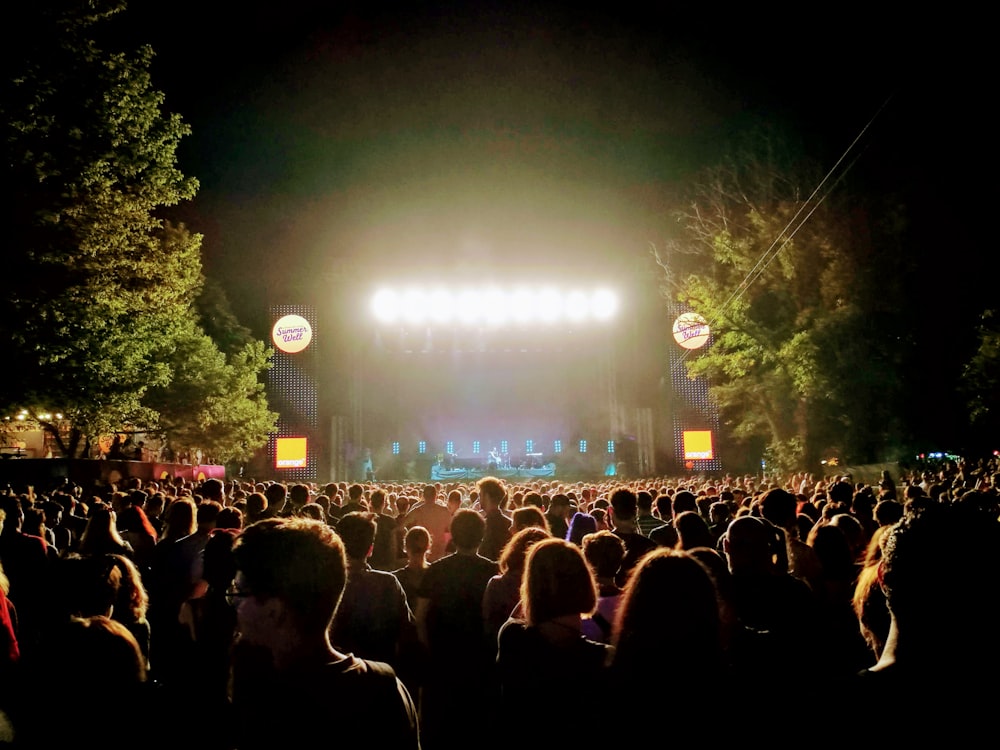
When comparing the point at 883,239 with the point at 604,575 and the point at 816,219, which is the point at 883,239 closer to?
the point at 816,219

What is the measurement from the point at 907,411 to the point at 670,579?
29087mm

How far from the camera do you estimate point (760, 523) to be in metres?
3.82

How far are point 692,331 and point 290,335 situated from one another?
790 inches

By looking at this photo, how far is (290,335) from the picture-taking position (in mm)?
33031

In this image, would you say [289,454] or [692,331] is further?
[289,454]

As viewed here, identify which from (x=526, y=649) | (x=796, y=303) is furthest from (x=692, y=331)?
(x=526, y=649)

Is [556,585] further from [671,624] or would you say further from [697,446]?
[697,446]

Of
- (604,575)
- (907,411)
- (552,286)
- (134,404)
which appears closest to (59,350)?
(134,404)

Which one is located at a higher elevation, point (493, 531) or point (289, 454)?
point (289, 454)

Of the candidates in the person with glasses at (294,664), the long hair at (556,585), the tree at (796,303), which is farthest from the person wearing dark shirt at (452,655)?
the tree at (796,303)

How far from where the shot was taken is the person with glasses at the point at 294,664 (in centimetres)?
205

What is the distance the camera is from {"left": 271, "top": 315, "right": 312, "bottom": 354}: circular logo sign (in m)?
32.9

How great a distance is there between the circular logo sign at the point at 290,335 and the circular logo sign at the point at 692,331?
18.8 meters

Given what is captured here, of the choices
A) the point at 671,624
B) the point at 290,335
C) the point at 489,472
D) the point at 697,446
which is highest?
the point at 290,335
